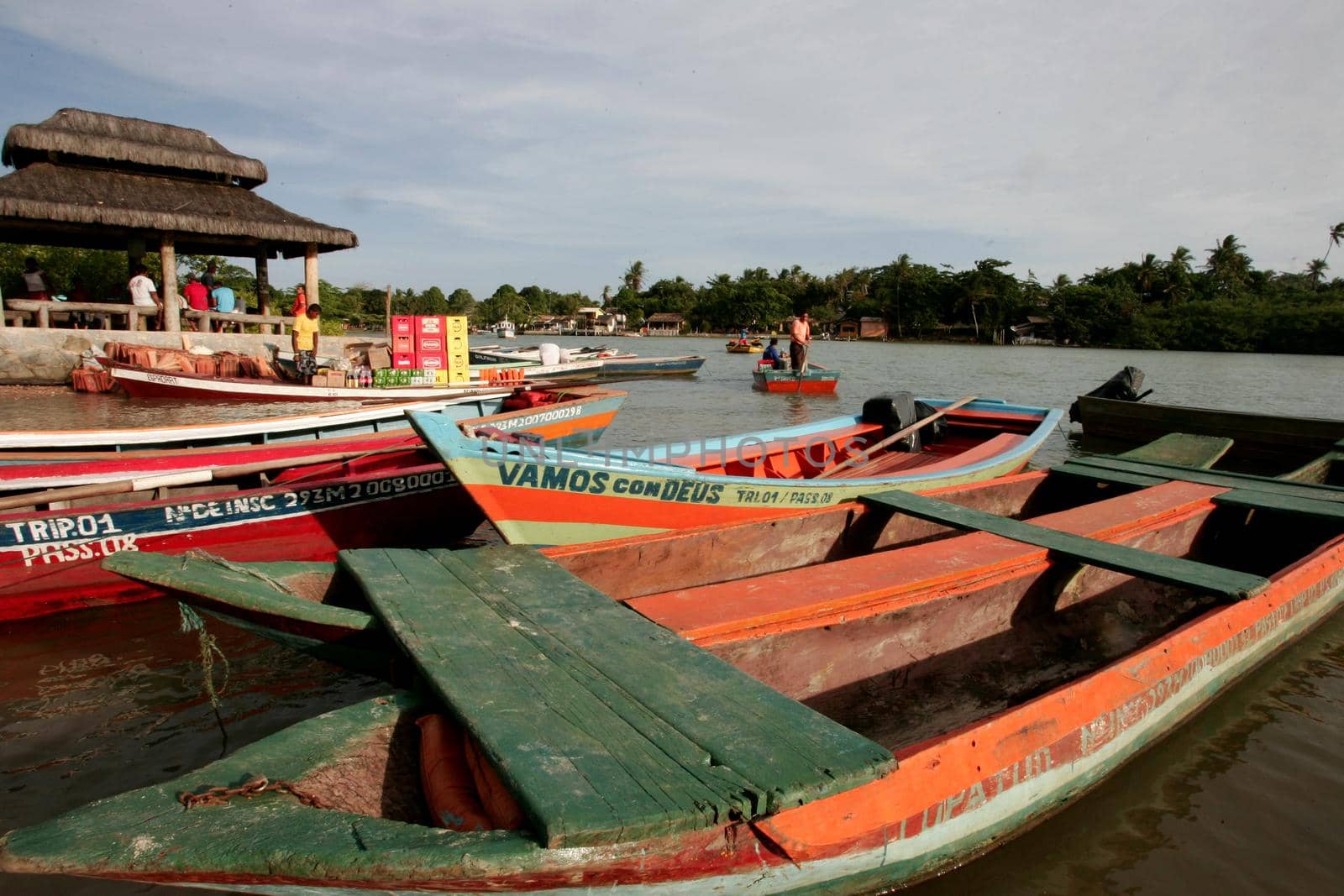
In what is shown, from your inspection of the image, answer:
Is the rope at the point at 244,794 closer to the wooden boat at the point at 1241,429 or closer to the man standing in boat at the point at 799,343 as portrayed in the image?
the wooden boat at the point at 1241,429

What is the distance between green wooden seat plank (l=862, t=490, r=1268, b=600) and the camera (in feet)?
12.6

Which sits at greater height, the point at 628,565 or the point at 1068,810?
the point at 628,565

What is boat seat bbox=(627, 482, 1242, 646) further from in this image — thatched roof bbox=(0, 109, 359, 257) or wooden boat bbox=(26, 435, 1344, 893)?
thatched roof bbox=(0, 109, 359, 257)

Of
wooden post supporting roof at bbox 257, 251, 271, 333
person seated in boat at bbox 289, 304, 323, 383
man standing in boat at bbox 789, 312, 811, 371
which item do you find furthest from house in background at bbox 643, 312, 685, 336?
person seated in boat at bbox 289, 304, 323, 383

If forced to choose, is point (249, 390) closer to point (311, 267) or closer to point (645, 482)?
point (311, 267)

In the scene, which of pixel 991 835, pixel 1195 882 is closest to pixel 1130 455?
pixel 1195 882

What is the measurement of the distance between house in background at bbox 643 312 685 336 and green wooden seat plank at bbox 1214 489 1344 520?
86361mm

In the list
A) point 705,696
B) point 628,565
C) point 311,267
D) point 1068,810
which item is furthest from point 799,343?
point 705,696

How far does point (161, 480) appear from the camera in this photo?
5.82 meters

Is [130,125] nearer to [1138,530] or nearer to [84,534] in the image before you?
[84,534]

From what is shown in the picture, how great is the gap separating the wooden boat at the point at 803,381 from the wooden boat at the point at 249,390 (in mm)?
11854

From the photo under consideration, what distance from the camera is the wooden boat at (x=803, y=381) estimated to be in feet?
73.6

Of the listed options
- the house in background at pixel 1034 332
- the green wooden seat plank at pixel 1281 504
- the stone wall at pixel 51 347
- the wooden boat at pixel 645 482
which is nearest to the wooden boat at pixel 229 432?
the wooden boat at pixel 645 482

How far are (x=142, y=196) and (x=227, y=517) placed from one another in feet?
42.1
